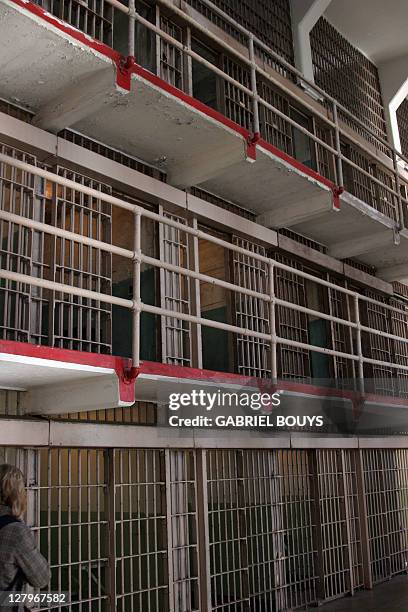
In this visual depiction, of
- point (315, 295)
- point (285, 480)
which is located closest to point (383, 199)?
point (315, 295)

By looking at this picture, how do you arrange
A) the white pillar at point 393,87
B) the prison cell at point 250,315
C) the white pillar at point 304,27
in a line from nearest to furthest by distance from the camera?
the prison cell at point 250,315 → the white pillar at point 304,27 → the white pillar at point 393,87

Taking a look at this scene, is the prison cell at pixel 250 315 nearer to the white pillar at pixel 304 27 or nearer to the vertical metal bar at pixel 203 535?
the vertical metal bar at pixel 203 535

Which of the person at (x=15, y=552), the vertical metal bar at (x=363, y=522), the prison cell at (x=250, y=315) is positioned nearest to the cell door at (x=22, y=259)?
the person at (x=15, y=552)

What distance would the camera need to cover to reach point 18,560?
300 centimetres

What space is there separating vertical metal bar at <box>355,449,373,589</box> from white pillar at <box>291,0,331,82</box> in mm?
5905

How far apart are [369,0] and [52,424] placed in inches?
370

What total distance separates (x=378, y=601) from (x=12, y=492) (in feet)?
18.7

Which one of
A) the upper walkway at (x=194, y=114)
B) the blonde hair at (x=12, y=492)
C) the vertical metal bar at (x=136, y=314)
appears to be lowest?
the blonde hair at (x=12, y=492)

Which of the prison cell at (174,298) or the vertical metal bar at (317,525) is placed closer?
the prison cell at (174,298)

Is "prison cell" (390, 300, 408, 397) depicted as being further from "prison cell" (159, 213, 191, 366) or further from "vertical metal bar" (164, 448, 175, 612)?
"vertical metal bar" (164, 448, 175, 612)

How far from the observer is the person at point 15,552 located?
2.99m

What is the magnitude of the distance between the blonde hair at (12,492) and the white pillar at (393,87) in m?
10.8

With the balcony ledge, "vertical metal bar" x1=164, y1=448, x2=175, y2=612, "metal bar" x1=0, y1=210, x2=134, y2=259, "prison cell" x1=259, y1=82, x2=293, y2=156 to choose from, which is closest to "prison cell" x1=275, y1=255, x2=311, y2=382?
the balcony ledge

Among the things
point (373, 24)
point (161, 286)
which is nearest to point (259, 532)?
point (161, 286)
